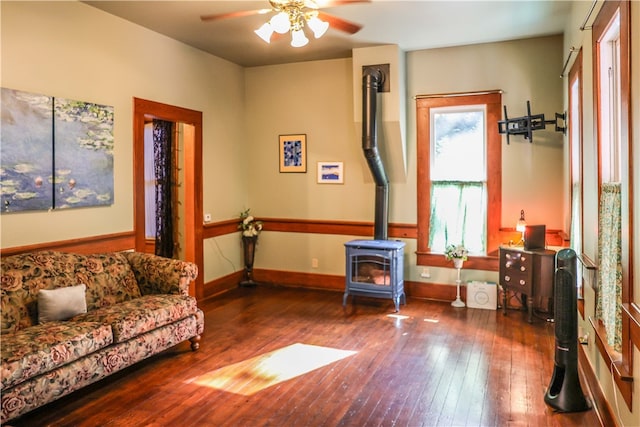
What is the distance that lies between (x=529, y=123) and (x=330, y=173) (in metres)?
2.43

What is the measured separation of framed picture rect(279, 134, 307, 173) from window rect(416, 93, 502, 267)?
155 centimetres

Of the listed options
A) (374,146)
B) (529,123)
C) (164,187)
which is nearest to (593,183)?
(529,123)

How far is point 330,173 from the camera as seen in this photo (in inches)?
237

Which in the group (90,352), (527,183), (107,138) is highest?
(107,138)

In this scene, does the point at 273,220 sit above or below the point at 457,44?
below

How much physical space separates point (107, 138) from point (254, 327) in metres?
2.25

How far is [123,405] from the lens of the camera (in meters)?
2.96

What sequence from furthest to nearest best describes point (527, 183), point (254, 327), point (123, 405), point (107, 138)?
point (527, 183)
point (254, 327)
point (107, 138)
point (123, 405)

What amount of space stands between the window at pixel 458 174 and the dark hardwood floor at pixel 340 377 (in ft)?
3.09

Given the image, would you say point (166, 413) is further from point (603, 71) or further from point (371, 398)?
point (603, 71)

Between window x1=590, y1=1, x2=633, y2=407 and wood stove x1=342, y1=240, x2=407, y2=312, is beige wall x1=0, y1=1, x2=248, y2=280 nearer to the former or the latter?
wood stove x1=342, y1=240, x2=407, y2=312

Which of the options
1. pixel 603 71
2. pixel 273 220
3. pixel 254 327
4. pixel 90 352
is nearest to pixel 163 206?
pixel 273 220

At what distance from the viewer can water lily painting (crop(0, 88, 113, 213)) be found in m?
3.40

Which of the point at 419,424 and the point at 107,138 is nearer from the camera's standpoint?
the point at 419,424
